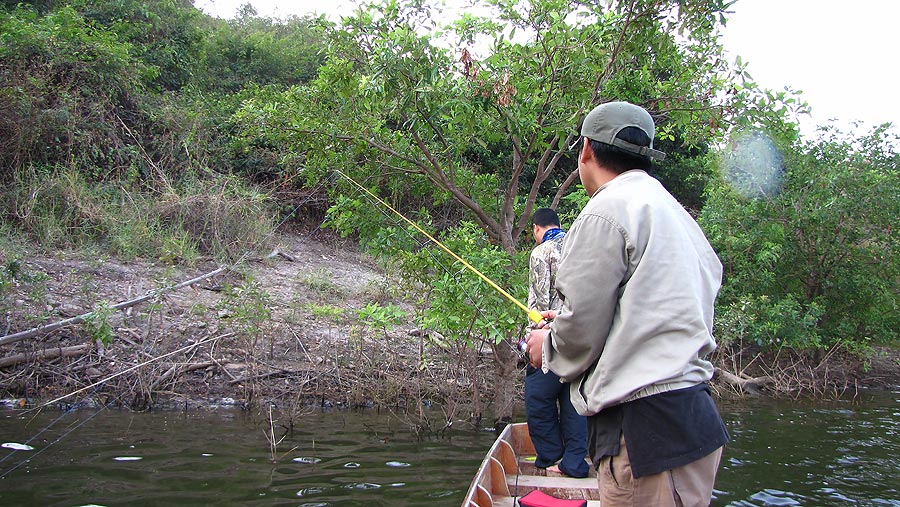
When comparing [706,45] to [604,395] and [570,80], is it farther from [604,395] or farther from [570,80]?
[604,395]

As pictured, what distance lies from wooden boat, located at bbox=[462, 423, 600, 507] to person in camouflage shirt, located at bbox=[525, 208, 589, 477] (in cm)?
16

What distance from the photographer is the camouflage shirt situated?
4832 millimetres

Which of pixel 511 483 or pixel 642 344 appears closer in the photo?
pixel 642 344

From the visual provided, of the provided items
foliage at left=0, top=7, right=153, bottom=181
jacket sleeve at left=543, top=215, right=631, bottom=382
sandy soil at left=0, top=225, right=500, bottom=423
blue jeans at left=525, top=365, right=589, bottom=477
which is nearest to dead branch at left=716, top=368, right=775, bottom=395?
sandy soil at left=0, top=225, right=500, bottom=423

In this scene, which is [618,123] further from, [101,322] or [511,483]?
[101,322]

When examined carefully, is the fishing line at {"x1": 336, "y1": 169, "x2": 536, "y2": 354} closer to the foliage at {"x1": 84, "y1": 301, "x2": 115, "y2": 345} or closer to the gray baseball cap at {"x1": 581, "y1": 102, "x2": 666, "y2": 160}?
the foliage at {"x1": 84, "y1": 301, "x2": 115, "y2": 345}

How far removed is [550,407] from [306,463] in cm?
252

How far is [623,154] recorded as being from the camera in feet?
7.36

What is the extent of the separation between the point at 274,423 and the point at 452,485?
92.7 inches

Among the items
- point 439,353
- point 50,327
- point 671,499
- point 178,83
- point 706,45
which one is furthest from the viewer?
point 178,83

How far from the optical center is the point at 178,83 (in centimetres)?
1568

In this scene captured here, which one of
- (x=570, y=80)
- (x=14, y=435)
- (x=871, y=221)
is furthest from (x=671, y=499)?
(x=871, y=221)

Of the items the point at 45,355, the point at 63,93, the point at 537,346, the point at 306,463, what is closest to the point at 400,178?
the point at 306,463

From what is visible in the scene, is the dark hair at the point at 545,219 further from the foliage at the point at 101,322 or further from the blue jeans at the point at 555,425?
the foliage at the point at 101,322
